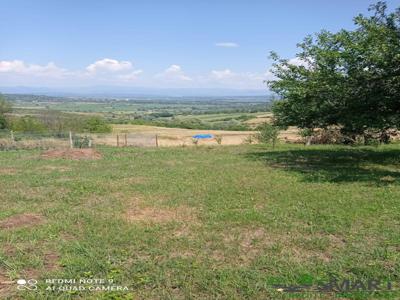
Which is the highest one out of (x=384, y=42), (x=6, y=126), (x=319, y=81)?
(x=384, y=42)

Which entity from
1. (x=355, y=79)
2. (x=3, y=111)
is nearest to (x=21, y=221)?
(x=355, y=79)

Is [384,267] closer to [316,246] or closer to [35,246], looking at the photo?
[316,246]

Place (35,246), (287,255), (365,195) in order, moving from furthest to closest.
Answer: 1. (365,195)
2. (35,246)
3. (287,255)

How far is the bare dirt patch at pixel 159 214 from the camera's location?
7230mm

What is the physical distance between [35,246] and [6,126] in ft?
149

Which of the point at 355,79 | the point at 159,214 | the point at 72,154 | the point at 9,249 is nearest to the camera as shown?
the point at 9,249

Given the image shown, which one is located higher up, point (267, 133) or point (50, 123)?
point (267, 133)

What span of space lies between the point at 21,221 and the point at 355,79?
1049 centimetres

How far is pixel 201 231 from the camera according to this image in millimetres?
6480

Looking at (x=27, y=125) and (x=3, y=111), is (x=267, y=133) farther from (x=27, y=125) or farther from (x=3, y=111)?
(x=3, y=111)

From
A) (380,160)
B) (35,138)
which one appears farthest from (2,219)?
(35,138)

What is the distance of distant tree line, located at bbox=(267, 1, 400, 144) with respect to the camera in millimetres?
11617

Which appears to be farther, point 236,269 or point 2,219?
point 2,219

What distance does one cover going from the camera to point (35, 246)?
19.1ft
